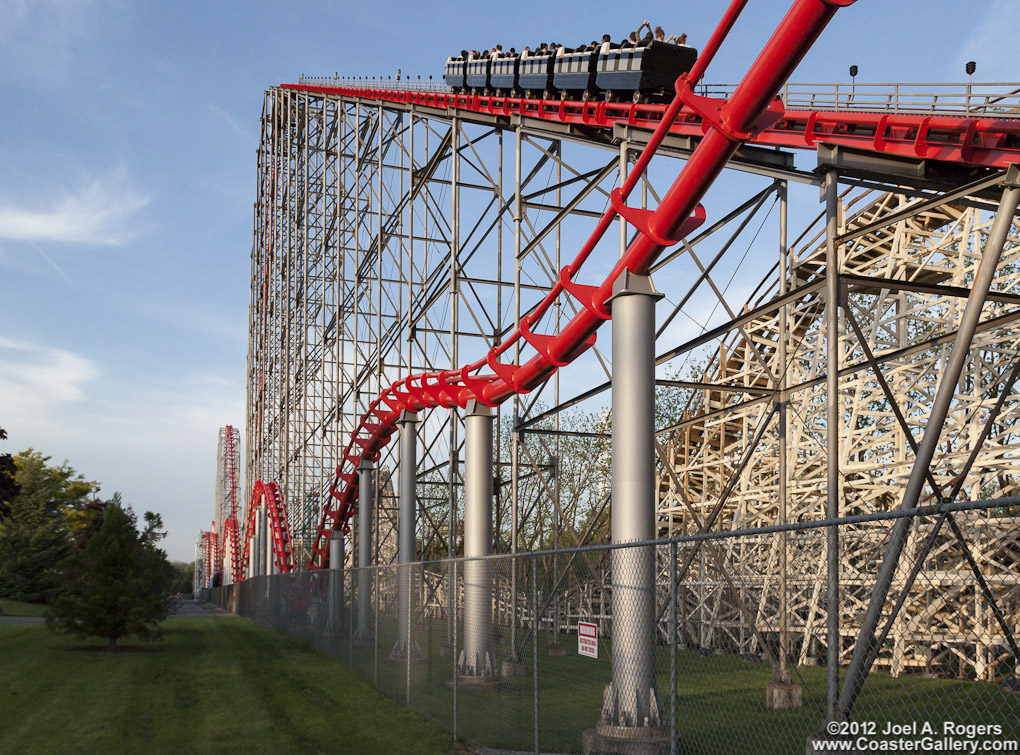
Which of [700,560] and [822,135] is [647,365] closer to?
[822,135]

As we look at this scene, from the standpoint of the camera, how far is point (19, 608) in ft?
161

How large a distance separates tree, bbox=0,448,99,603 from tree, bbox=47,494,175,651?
90.8ft

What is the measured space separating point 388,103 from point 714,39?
21836 millimetres

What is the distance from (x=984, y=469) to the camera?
55.9ft

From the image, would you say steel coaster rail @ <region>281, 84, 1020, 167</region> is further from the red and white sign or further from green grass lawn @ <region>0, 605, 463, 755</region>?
green grass lawn @ <region>0, 605, 463, 755</region>

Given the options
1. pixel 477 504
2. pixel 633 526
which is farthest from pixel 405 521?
pixel 633 526

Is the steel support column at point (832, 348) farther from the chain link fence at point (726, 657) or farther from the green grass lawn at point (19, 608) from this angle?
the green grass lawn at point (19, 608)

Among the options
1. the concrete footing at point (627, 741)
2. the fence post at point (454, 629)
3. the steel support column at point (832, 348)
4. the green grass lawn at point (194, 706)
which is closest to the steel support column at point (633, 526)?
the concrete footing at point (627, 741)

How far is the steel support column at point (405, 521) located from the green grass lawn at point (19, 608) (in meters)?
29.6

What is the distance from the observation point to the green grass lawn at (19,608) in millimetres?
45797

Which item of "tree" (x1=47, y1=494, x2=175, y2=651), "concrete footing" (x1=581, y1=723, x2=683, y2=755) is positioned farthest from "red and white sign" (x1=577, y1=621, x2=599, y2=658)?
"tree" (x1=47, y1=494, x2=175, y2=651)

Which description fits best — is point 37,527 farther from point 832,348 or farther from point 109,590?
point 832,348

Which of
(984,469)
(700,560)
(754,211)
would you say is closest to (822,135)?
(754,211)

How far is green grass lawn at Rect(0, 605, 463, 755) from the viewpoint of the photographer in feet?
36.4
